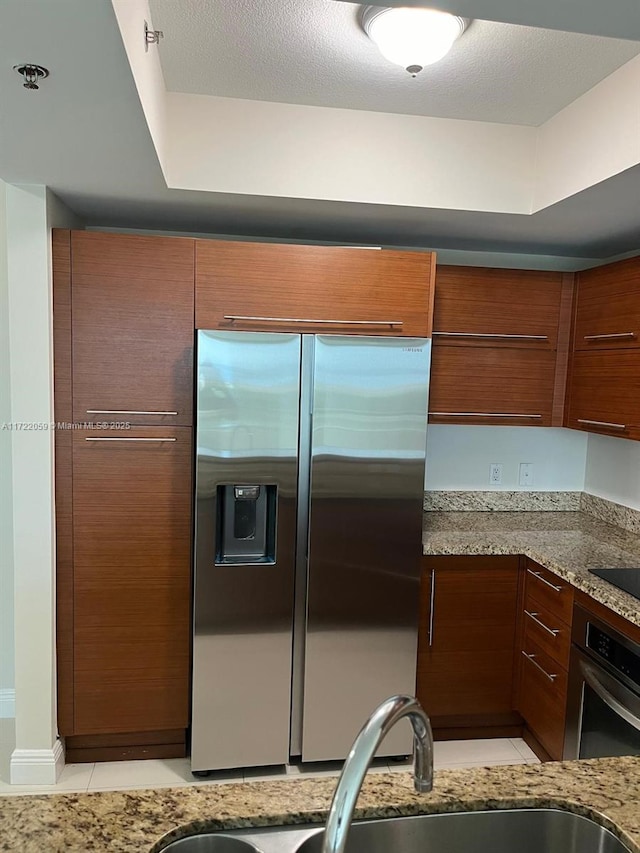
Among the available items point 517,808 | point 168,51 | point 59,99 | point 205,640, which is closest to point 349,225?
point 168,51

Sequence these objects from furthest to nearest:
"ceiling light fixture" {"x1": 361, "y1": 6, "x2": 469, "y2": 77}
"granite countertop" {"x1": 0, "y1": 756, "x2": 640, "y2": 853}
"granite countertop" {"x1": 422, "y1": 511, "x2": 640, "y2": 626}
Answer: "granite countertop" {"x1": 422, "y1": 511, "x2": 640, "y2": 626}
"ceiling light fixture" {"x1": 361, "y1": 6, "x2": 469, "y2": 77}
"granite countertop" {"x1": 0, "y1": 756, "x2": 640, "y2": 853}

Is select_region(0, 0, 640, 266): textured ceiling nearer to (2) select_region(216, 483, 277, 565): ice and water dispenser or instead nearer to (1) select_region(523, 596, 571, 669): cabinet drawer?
(2) select_region(216, 483, 277, 565): ice and water dispenser

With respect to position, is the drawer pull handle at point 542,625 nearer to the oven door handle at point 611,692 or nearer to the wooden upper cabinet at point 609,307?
the oven door handle at point 611,692

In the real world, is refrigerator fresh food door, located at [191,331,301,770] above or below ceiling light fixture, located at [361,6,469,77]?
below

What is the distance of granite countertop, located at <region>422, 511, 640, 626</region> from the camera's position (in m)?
2.20

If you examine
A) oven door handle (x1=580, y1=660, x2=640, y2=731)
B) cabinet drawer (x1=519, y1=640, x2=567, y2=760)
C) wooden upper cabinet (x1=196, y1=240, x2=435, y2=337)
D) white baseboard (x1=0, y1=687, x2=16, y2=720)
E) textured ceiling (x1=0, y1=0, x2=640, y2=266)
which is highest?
textured ceiling (x1=0, y1=0, x2=640, y2=266)

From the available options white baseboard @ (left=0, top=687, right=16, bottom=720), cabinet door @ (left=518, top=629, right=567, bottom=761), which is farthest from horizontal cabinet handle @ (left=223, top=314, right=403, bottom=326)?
white baseboard @ (left=0, top=687, right=16, bottom=720)

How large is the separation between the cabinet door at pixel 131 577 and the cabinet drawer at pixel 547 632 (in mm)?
1439

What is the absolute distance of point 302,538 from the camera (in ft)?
8.09

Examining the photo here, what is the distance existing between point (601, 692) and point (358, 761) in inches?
71.7

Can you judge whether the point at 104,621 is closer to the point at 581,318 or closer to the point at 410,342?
the point at 410,342

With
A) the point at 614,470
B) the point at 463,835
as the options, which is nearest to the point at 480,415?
the point at 614,470

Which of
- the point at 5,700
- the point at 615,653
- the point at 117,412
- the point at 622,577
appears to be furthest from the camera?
the point at 5,700

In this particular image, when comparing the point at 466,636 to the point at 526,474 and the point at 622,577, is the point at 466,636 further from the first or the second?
the point at 526,474
